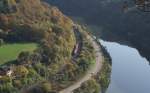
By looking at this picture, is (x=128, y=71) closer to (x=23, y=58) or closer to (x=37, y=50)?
(x=37, y=50)

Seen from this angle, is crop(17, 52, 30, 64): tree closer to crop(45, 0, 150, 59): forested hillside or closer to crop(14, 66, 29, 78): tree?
crop(14, 66, 29, 78): tree

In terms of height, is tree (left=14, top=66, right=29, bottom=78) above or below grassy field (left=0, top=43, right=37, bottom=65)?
below

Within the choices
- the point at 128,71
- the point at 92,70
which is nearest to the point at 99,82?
the point at 92,70

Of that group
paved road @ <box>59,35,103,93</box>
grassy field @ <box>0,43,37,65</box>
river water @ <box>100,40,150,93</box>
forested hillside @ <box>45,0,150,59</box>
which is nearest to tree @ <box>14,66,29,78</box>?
grassy field @ <box>0,43,37,65</box>

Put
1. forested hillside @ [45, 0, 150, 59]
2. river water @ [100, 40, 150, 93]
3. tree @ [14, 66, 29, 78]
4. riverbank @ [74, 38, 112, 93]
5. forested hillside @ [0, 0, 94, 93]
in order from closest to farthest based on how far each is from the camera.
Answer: forested hillside @ [0, 0, 94, 93] → tree @ [14, 66, 29, 78] → riverbank @ [74, 38, 112, 93] → river water @ [100, 40, 150, 93] → forested hillside @ [45, 0, 150, 59]

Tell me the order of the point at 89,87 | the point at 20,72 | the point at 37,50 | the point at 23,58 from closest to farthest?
the point at 20,72 < the point at 89,87 < the point at 23,58 < the point at 37,50

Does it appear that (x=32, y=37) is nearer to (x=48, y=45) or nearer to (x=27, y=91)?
(x=48, y=45)
